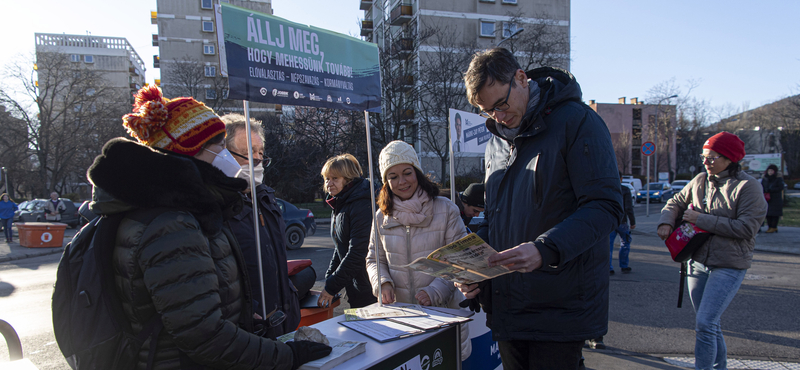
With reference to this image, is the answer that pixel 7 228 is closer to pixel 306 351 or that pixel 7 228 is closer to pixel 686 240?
pixel 306 351

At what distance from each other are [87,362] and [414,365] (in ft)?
4.32

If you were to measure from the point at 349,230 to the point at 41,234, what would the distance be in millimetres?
15583

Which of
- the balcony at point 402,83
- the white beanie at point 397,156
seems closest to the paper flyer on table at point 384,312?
the white beanie at point 397,156

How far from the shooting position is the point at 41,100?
34.6 meters

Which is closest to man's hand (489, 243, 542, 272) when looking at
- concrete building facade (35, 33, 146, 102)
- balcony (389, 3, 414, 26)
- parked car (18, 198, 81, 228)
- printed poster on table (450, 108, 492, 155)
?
printed poster on table (450, 108, 492, 155)

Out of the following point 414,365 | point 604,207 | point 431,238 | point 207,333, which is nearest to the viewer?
point 207,333

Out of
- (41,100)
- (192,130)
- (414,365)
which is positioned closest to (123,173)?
(192,130)

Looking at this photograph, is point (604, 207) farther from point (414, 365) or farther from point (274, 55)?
point (274, 55)

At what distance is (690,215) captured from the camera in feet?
11.6

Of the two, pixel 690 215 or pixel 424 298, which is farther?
pixel 690 215

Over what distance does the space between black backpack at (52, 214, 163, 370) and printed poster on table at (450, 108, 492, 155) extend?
4.54 metres

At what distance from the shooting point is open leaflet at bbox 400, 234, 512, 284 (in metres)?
1.65

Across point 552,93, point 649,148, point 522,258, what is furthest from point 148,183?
point 649,148

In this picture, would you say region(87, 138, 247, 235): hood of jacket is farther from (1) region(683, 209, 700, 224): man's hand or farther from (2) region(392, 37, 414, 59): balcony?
(2) region(392, 37, 414, 59): balcony
